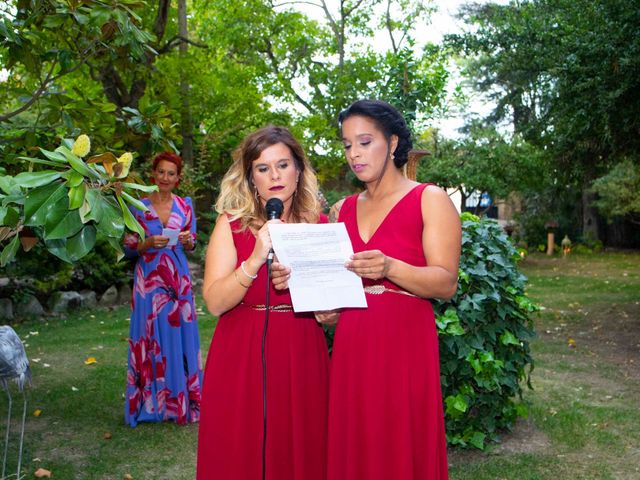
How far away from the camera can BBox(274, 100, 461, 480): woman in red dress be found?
285cm

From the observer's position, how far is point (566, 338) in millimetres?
9945

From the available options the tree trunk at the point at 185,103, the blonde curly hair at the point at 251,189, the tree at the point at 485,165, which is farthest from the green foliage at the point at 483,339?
the tree at the point at 485,165

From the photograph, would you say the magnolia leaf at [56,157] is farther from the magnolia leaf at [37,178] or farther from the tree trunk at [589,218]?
the tree trunk at [589,218]

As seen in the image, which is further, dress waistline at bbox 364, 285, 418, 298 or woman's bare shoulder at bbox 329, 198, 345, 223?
woman's bare shoulder at bbox 329, 198, 345, 223

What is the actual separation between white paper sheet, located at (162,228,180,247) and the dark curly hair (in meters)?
3.40

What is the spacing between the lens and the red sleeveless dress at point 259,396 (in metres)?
3.05

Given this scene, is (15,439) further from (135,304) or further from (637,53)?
(637,53)

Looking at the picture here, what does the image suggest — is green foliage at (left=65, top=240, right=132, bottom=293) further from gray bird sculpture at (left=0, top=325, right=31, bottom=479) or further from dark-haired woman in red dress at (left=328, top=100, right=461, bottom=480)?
dark-haired woman in red dress at (left=328, top=100, right=461, bottom=480)

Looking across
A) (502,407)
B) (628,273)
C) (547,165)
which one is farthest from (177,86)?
(628,273)

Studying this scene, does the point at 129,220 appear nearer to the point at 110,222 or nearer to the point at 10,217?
the point at 110,222

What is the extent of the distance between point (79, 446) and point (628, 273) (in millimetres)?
16399

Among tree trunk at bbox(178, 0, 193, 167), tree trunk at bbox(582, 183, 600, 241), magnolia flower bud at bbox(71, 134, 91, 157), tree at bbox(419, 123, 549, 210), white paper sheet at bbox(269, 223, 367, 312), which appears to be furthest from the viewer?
tree trunk at bbox(582, 183, 600, 241)

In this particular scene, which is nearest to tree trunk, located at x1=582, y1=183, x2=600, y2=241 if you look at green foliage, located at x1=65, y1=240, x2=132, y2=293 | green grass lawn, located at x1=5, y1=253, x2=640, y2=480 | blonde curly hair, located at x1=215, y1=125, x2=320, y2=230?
green grass lawn, located at x1=5, y1=253, x2=640, y2=480

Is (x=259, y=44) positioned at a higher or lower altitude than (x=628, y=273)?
higher
